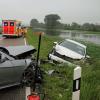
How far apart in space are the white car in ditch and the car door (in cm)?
658

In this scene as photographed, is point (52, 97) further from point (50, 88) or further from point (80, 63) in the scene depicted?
point (80, 63)

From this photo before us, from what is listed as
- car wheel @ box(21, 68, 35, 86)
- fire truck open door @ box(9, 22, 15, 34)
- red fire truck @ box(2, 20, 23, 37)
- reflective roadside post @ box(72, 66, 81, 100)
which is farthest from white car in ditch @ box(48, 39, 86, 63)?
red fire truck @ box(2, 20, 23, 37)

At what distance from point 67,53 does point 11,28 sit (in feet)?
82.8

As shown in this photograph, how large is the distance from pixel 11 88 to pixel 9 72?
30.7 inches

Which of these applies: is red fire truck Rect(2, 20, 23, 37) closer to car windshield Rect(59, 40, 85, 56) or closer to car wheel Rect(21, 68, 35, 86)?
car windshield Rect(59, 40, 85, 56)

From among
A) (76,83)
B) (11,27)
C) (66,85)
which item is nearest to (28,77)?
(66,85)

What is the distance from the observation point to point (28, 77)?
9.10 metres

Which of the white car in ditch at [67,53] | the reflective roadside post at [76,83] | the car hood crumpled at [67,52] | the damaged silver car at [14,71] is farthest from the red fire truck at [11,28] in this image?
the reflective roadside post at [76,83]

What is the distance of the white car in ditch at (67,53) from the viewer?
1535 centimetres

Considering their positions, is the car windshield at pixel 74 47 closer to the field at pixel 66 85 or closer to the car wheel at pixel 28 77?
the field at pixel 66 85

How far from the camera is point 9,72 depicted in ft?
27.3

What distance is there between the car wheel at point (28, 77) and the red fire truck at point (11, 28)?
3124 centimetres

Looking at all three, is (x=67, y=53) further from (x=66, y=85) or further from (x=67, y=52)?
(x=66, y=85)

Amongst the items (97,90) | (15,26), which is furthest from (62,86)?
(15,26)
